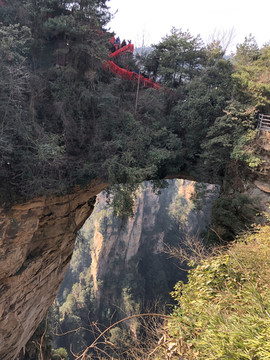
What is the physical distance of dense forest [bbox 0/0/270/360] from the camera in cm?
→ 604

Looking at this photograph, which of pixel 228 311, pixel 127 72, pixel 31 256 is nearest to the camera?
pixel 228 311

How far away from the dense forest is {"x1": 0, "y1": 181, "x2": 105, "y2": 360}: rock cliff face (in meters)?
0.71

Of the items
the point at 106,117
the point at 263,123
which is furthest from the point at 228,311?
the point at 106,117

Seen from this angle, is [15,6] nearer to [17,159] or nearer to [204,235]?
[17,159]

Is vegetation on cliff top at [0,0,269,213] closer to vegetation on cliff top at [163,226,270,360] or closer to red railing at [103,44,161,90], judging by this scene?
red railing at [103,44,161,90]

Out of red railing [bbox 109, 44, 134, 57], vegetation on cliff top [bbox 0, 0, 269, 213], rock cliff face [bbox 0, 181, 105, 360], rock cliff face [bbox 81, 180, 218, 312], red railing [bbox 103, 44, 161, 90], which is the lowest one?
rock cliff face [bbox 81, 180, 218, 312]

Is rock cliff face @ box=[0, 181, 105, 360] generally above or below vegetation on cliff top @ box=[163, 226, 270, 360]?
below

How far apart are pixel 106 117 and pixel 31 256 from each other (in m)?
5.74

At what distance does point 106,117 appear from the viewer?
807 centimetres

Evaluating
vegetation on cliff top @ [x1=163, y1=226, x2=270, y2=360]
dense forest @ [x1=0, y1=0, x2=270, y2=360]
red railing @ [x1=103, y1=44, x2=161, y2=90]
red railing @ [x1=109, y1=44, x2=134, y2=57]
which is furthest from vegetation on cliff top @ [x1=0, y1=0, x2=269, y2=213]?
vegetation on cliff top @ [x1=163, y1=226, x2=270, y2=360]

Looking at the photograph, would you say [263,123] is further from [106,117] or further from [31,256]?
[31,256]

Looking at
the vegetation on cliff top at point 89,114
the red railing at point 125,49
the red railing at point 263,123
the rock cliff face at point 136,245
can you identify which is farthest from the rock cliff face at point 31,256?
the rock cliff face at point 136,245

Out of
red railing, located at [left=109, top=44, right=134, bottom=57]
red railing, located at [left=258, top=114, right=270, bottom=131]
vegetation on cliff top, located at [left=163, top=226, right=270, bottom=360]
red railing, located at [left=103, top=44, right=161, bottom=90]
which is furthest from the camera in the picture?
red railing, located at [left=109, top=44, right=134, bottom=57]

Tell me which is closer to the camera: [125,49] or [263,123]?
[263,123]
